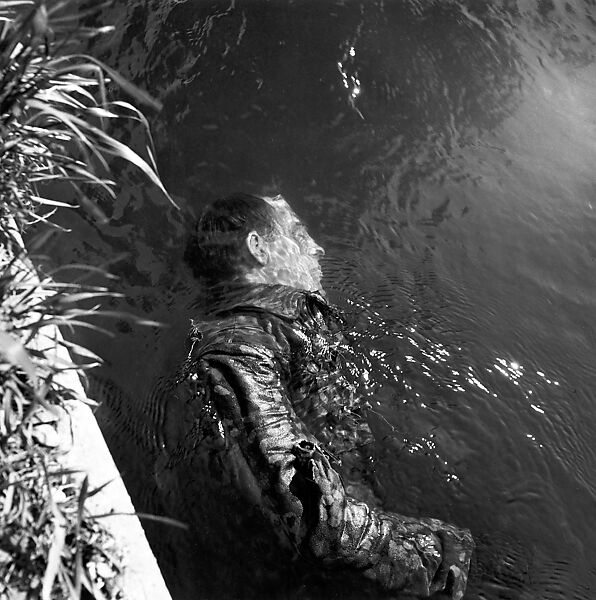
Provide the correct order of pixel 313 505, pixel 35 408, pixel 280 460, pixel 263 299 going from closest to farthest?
pixel 35 408
pixel 313 505
pixel 280 460
pixel 263 299

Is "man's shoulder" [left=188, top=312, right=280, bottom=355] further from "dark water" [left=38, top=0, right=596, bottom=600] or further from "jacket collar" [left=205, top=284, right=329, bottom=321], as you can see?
"dark water" [left=38, top=0, right=596, bottom=600]

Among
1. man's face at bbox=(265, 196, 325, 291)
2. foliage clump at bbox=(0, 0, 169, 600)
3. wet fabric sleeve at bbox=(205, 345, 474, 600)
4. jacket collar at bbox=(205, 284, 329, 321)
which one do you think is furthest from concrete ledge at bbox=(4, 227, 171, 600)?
man's face at bbox=(265, 196, 325, 291)

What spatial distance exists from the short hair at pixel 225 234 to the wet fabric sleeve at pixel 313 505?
3.30 ft

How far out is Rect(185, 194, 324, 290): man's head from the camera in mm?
4746

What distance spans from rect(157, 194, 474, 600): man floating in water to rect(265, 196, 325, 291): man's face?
2 centimetres

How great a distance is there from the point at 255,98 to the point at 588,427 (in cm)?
408

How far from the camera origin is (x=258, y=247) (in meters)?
4.79

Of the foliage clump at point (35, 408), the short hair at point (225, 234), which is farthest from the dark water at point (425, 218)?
the foliage clump at point (35, 408)

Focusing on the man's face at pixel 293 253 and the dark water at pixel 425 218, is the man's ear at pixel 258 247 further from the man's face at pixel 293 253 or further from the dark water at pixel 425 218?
the dark water at pixel 425 218

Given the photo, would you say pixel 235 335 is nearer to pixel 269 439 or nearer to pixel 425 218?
pixel 269 439

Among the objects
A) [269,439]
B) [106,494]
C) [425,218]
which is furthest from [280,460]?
[425,218]

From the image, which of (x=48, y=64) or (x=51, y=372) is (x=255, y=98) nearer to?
(x=48, y=64)

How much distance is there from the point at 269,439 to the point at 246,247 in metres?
1.60

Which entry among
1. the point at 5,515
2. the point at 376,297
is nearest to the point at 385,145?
the point at 376,297
